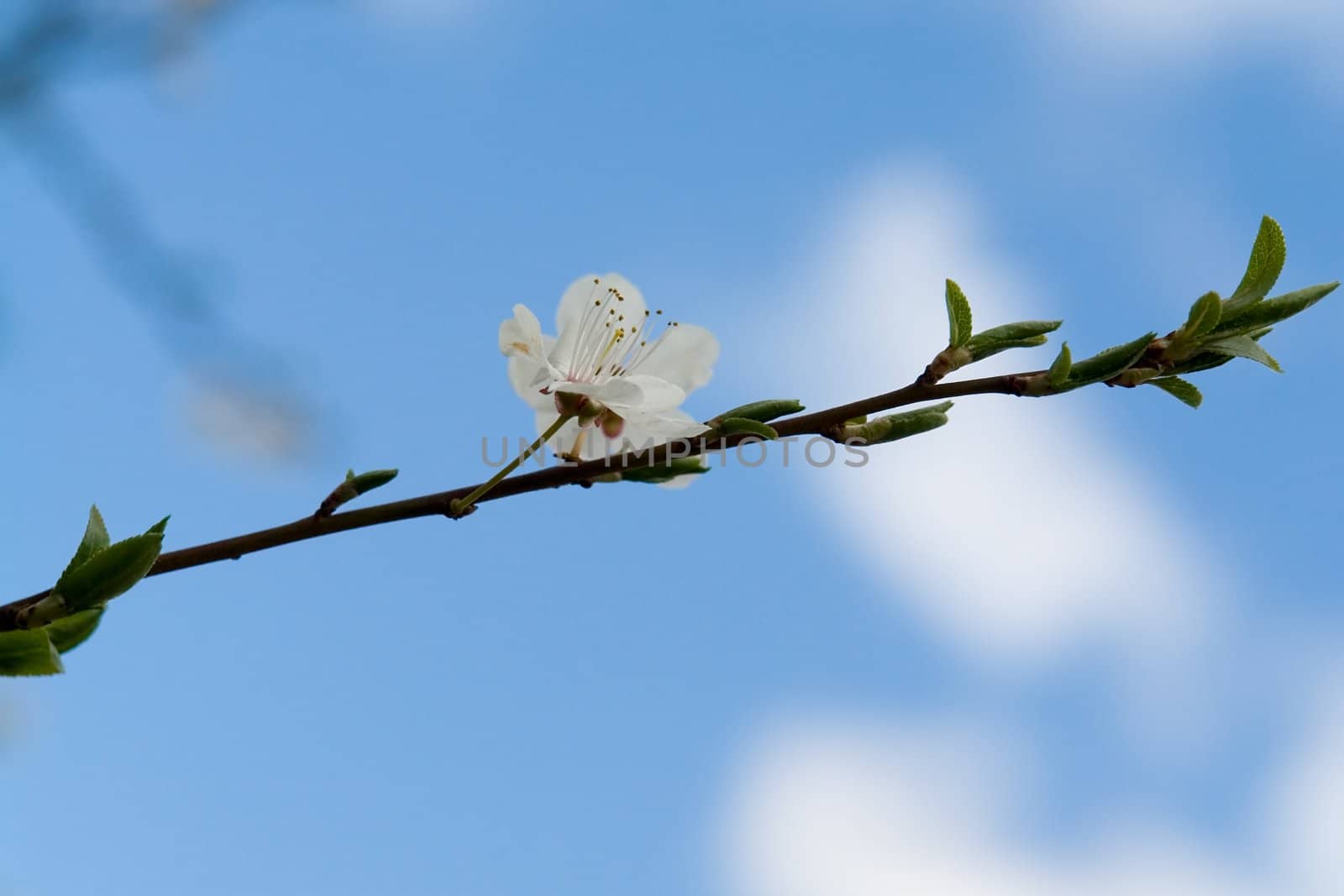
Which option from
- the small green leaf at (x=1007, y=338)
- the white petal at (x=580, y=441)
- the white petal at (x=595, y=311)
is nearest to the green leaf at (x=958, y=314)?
the small green leaf at (x=1007, y=338)

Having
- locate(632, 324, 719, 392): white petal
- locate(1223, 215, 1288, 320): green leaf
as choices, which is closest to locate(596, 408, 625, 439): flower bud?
locate(632, 324, 719, 392): white petal

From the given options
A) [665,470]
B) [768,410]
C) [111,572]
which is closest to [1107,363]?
[768,410]

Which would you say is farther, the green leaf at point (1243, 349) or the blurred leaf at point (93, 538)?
the green leaf at point (1243, 349)

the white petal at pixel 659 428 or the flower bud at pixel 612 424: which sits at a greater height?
the flower bud at pixel 612 424

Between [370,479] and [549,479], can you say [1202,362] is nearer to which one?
[549,479]

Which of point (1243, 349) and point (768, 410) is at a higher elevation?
point (1243, 349)

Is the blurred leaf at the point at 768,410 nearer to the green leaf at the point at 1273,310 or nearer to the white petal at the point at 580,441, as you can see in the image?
the white petal at the point at 580,441
